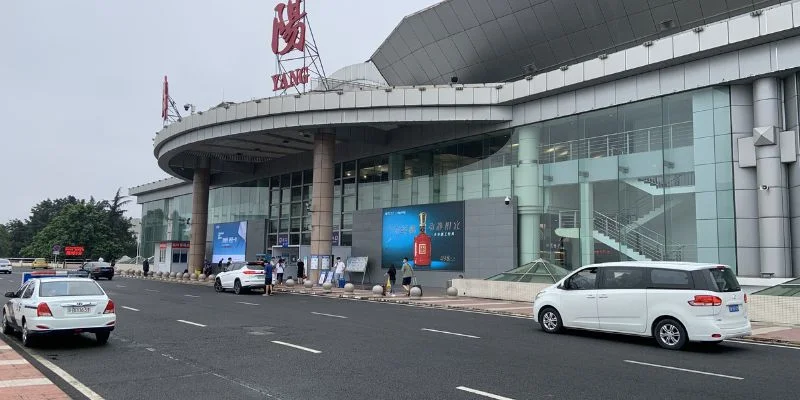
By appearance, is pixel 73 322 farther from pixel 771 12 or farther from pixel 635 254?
pixel 771 12

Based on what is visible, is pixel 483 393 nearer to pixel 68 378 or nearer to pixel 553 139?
pixel 68 378

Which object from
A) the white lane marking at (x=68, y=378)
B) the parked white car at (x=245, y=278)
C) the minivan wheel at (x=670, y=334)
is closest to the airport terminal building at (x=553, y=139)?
the parked white car at (x=245, y=278)

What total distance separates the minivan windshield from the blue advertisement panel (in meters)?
45.6

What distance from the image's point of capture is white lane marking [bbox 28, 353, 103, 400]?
7.95 meters

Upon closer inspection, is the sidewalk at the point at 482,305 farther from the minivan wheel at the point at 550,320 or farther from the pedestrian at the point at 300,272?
the pedestrian at the point at 300,272

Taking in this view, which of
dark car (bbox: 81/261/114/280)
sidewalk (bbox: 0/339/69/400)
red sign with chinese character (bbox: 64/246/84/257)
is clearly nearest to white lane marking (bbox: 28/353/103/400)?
sidewalk (bbox: 0/339/69/400)

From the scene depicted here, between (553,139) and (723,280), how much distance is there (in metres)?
18.4

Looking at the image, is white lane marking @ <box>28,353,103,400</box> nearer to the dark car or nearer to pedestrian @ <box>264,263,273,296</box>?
pedestrian @ <box>264,263,273,296</box>

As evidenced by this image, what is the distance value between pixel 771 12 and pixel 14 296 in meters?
25.3

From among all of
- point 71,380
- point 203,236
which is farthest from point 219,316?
point 203,236

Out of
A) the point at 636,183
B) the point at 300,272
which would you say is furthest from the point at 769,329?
the point at 300,272

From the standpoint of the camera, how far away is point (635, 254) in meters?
26.2

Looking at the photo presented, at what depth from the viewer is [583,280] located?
48.0ft

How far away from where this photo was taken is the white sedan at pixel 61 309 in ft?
39.2
